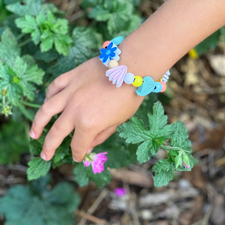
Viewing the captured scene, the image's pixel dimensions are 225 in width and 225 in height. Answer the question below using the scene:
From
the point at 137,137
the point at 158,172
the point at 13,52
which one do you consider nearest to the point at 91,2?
the point at 13,52

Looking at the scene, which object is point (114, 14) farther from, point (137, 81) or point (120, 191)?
point (120, 191)

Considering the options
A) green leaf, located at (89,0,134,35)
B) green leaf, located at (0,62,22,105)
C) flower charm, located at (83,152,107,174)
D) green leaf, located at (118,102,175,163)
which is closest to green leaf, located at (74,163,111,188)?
flower charm, located at (83,152,107,174)

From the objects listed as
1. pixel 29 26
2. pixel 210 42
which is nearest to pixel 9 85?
pixel 29 26

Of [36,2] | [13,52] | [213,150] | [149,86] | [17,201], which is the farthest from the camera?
[213,150]

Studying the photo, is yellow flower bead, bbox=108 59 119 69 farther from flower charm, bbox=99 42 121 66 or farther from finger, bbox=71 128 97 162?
finger, bbox=71 128 97 162

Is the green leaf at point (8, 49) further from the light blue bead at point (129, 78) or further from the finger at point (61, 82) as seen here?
the light blue bead at point (129, 78)

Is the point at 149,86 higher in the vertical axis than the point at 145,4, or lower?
higher

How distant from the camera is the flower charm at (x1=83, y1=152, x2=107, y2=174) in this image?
3.67 ft

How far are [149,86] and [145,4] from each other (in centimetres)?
177

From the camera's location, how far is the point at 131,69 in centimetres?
97

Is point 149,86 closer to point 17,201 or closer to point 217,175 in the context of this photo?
point 17,201

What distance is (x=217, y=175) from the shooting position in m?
2.10

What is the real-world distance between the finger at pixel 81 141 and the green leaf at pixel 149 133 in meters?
0.13

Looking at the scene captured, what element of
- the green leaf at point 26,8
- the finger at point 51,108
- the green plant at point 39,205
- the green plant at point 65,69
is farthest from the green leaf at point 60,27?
the green plant at point 39,205
